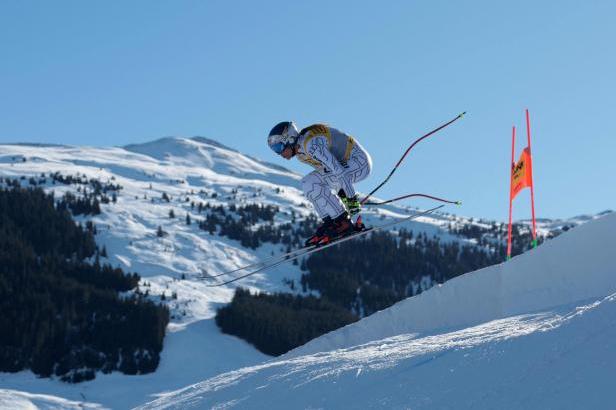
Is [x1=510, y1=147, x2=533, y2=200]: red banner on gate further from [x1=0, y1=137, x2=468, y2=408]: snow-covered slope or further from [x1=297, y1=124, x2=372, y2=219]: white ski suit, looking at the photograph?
[x1=0, y1=137, x2=468, y2=408]: snow-covered slope

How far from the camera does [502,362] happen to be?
26.5 ft

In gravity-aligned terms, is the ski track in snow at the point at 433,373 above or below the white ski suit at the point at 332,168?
below

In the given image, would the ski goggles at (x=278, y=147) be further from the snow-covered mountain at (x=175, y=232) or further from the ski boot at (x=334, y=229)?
the snow-covered mountain at (x=175, y=232)

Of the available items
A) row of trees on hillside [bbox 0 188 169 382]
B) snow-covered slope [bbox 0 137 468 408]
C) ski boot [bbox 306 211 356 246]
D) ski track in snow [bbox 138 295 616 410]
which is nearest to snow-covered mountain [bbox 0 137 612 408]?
snow-covered slope [bbox 0 137 468 408]

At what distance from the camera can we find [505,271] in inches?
565

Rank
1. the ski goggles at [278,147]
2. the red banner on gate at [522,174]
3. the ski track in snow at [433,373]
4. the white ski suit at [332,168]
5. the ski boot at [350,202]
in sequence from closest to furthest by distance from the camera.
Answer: the ski track in snow at [433,373] → the ski goggles at [278,147] → the white ski suit at [332,168] → the ski boot at [350,202] → the red banner on gate at [522,174]

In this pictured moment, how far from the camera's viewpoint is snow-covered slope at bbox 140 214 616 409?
7291 millimetres

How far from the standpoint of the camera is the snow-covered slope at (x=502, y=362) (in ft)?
23.9

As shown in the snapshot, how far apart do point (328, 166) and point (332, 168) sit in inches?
2.7

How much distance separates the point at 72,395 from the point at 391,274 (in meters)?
57.9

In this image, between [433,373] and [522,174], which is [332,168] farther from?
[522,174]

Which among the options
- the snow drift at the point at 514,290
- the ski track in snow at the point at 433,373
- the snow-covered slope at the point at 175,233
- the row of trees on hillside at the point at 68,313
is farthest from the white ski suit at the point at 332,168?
the row of trees on hillside at the point at 68,313

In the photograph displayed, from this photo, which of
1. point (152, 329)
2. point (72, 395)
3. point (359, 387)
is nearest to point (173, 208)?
point (152, 329)

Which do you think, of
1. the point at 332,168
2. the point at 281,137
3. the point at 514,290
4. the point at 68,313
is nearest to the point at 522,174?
the point at 514,290
